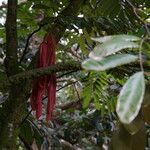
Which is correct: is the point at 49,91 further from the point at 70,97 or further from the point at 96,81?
the point at 70,97

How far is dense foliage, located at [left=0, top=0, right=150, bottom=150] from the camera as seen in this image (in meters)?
0.48

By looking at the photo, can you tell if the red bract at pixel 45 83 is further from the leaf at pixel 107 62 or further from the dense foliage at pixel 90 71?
the leaf at pixel 107 62

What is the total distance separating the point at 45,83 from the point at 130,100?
1.91ft

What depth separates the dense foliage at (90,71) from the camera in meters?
0.48

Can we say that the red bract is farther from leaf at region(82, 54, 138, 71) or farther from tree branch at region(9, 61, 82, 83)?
leaf at region(82, 54, 138, 71)

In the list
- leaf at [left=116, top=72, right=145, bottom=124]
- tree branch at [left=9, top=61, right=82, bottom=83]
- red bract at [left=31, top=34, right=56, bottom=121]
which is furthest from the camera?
red bract at [left=31, top=34, right=56, bottom=121]

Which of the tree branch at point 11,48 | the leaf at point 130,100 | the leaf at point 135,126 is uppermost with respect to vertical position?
the tree branch at point 11,48

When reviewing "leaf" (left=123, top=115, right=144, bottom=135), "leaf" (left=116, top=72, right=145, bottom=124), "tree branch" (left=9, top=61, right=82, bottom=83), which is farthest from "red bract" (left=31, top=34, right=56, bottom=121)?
"leaf" (left=116, top=72, right=145, bottom=124)

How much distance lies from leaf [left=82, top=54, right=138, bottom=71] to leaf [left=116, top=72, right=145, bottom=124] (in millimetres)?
26

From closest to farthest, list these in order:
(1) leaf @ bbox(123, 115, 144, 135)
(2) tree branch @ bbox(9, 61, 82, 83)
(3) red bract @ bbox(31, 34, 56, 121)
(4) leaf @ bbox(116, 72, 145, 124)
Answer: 1. (4) leaf @ bbox(116, 72, 145, 124)
2. (1) leaf @ bbox(123, 115, 144, 135)
3. (2) tree branch @ bbox(9, 61, 82, 83)
4. (3) red bract @ bbox(31, 34, 56, 121)

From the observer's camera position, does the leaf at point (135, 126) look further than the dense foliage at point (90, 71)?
Yes

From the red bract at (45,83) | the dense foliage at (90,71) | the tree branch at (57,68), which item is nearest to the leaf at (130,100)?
the dense foliage at (90,71)

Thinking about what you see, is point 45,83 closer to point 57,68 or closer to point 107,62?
point 57,68

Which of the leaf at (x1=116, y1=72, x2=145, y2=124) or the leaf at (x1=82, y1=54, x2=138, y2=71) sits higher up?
the leaf at (x1=82, y1=54, x2=138, y2=71)
